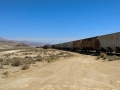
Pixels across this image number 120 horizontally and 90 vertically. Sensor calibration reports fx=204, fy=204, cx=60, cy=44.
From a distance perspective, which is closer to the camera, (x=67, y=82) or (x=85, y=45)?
(x=67, y=82)

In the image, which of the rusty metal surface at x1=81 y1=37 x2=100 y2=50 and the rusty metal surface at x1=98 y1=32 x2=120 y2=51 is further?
the rusty metal surface at x1=81 y1=37 x2=100 y2=50

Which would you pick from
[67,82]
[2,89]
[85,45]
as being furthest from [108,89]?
[85,45]

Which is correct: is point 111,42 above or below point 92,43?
below

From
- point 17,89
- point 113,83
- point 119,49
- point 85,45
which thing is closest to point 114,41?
point 119,49

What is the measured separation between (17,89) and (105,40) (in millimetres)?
26722

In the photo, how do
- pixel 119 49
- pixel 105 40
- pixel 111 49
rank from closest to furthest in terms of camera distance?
pixel 119 49
pixel 111 49
pixel 105 40

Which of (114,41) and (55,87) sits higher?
(114,41)

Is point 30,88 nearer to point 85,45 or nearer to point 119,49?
point 119,49

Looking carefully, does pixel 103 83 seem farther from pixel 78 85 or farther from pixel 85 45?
pixel 85 45

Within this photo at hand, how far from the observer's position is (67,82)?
945cm

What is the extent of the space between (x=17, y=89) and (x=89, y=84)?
3141mm

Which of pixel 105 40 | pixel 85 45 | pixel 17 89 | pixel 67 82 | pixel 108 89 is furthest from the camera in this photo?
pixel 85 45

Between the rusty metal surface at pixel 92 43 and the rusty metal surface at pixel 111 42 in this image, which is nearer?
the rusty metal surface at pixel 111 42

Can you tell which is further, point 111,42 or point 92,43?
point 92,43
